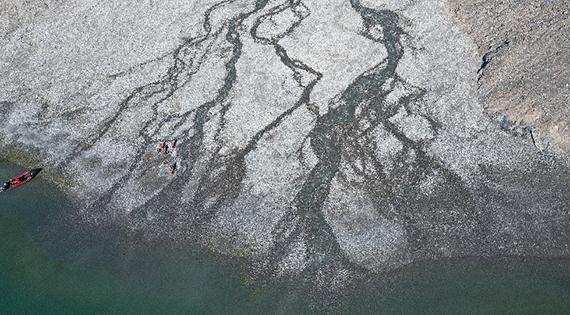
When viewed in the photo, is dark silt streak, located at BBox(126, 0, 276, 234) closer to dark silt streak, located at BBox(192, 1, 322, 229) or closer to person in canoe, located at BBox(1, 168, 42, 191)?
dark silt streak, located at BBox(192, 1, 322, 229)

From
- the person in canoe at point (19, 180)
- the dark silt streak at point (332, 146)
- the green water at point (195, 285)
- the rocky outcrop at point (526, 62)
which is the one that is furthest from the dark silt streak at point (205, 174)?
the rocky outcrop at point (526, 62)

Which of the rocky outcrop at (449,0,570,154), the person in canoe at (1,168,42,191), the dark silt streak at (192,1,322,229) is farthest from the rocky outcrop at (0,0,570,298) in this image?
the person in canoe at (1,168,42,191)

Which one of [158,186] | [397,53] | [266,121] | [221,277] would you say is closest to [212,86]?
[266,121]

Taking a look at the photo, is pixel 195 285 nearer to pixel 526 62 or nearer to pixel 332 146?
pixel 332 146

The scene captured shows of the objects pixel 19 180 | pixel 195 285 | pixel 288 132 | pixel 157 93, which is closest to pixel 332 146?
pixel 288 132

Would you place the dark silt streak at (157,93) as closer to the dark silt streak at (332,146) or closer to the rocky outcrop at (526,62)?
the dark silt streak at (332,146)
